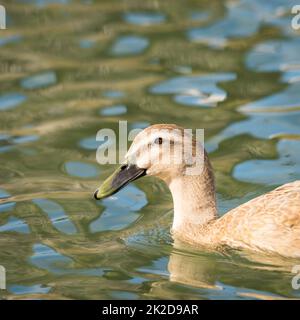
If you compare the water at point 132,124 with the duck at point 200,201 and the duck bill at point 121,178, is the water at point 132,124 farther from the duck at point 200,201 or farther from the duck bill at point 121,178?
the duck bill at point 121,178

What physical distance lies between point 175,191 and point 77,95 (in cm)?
499

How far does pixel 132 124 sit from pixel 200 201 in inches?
141

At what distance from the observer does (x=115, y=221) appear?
11625 millimetres

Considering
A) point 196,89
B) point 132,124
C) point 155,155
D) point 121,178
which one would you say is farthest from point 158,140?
point 196,89

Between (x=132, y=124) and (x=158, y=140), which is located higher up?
(x=132, y=124)

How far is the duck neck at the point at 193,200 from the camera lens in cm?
1080

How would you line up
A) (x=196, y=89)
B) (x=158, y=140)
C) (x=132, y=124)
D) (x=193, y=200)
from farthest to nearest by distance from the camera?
1. (x=196, y=89)
2. (x=132, y=124)
3. (x=193, y=200)
4. (x=158, y=140)

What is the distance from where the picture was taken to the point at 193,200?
10.9m

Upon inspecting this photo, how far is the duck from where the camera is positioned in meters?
10.3

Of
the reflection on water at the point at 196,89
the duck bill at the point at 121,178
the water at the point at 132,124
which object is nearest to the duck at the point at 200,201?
the duck bill at the point at 121,178

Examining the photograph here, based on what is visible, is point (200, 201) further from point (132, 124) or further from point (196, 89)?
point (196, 89)

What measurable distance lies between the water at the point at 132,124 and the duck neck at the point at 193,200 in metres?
0.28
